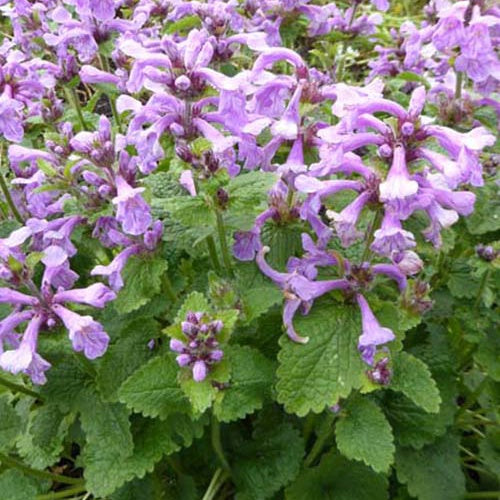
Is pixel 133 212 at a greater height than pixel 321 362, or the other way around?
pixel 133 212

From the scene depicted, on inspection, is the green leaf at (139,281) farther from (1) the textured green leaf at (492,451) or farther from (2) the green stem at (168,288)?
(1) the textured green leaf at (492,451)

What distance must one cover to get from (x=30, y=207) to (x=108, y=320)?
559 mm

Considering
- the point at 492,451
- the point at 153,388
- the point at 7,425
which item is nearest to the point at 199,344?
the point at 153,388

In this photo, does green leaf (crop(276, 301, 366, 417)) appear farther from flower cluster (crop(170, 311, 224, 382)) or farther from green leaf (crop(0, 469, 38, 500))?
green leaf (crop(0, 469, 38, 500))

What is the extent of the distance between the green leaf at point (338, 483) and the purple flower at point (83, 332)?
1056mm

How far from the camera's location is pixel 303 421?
2.99 meters

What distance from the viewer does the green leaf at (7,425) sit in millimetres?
2582

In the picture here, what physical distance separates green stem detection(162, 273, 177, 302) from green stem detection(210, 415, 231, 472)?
49 cm

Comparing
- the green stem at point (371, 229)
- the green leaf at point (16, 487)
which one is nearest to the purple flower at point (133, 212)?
the green stem at point (371, 229)

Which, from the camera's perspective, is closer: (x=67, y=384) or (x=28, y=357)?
(x=28, y=357)

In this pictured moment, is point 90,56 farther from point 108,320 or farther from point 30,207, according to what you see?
point 108,320

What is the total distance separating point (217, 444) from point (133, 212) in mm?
1082

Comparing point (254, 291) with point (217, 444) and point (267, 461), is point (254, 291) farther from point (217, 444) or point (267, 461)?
point (267, 461)

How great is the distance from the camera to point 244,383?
A: 7.57 ft
